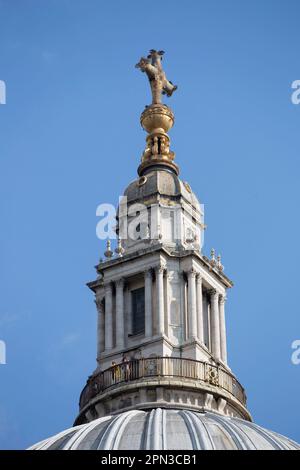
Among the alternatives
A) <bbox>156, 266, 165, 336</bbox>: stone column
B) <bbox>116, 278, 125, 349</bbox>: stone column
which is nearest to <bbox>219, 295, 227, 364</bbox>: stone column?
<bbox>156, 266, 165, 336</bbox>: stone column

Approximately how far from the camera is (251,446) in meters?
103

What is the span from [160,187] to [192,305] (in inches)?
322

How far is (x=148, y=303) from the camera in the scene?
119 m

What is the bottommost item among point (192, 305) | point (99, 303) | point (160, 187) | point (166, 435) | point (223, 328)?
point (166, 435)

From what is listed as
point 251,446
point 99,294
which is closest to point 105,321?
point 99,294

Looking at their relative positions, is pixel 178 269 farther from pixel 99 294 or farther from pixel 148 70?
pixel 148 70

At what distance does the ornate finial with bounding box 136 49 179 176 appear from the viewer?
4985 inches

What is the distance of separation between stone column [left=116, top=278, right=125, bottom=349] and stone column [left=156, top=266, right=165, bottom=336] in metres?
2.36

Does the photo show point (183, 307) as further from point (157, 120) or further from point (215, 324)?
point (157, 120)

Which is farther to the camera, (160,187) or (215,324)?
(160,187)

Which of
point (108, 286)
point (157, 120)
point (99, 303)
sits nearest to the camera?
point (108, 286)

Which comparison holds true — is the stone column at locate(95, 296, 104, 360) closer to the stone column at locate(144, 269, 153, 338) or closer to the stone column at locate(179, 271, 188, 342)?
the stone column at locate(144, 269, 153, 338)

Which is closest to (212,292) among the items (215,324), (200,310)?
(215,324)
